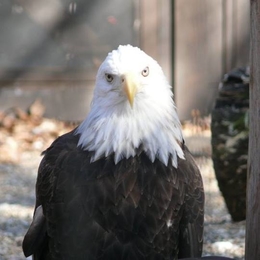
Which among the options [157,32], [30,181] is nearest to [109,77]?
[30,181]

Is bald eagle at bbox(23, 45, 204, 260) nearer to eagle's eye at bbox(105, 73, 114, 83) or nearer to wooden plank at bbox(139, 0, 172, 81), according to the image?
eagle's eye at bbox(105, 73, 114, 83)

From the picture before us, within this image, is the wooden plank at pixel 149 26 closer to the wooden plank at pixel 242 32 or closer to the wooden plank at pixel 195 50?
the wooden plank at pixel 195 50

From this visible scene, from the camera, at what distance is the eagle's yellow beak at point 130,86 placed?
10.3 ft

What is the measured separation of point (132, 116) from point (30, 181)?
2.58 meters

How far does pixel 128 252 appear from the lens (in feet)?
10.3

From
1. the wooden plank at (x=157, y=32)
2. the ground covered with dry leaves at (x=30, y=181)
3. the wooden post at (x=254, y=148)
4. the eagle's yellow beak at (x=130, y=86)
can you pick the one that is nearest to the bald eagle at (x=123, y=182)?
the eagle's yellow beak at (x=130, y=86)

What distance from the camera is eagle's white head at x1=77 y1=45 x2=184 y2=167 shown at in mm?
3270

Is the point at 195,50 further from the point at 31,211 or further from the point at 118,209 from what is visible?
the point at 118,209

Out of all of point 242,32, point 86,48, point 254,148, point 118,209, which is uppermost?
point 242,32

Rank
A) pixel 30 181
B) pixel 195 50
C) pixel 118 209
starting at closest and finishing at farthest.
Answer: pixel 118 209
pixel 30 181
pixel 195 50

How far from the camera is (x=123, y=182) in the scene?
125 inches

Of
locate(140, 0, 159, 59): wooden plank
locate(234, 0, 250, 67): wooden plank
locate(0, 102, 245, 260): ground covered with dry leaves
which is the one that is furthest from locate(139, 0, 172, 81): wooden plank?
locate(0, 102, 245, 260): ground covered with dry leaves

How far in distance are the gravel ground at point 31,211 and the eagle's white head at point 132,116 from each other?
68 centimetres

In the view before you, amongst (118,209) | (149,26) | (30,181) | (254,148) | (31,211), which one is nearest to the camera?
(254,148)
